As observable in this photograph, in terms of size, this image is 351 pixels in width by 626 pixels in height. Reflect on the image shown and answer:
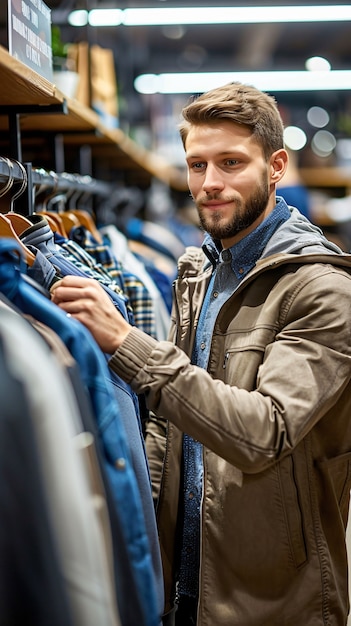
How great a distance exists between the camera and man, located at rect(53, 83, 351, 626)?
1.42 metres

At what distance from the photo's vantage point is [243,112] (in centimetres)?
167

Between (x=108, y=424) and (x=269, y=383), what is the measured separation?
1.57 ft

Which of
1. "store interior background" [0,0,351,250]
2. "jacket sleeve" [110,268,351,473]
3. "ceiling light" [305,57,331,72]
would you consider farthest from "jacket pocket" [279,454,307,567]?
"ceiling light" [305,57,331,72]

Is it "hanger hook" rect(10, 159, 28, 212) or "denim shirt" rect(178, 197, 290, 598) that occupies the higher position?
"hanger hook" rect(10, 159, 28, 212)

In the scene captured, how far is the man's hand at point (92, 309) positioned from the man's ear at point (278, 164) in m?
0.67

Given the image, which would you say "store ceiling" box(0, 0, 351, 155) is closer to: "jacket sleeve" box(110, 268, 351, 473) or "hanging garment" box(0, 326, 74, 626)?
"jacket sleeve" box(110, 268, 351, 473)

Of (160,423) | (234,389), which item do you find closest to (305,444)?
(234,389)

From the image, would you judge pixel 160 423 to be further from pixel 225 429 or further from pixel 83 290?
pixel 83 290

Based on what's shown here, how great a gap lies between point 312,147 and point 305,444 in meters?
6.51

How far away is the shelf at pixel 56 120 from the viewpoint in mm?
1537

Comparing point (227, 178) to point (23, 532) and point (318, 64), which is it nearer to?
point (23, 532)

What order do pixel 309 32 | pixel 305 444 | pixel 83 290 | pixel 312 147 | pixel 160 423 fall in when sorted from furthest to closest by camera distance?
pixel 312 147
pixel 309 32
pixel 160 423
pixel 305 444
pixel 83 290

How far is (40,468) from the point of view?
2.77ft

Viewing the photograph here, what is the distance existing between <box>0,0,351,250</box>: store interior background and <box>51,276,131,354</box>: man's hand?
382 centimetres
